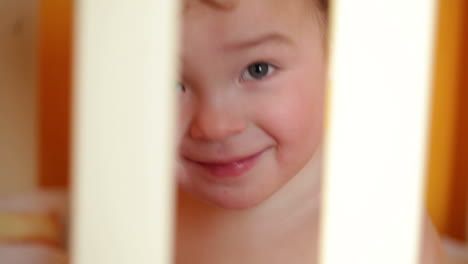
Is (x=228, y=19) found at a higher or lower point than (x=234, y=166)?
higher

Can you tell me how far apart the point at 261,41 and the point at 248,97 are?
55 mm

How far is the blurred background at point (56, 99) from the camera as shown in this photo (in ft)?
3.76

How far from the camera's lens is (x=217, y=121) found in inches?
22.1

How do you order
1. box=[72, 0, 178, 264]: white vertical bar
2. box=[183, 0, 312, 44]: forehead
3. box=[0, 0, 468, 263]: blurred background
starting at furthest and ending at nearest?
1. box=[0, 0, 468, 263]: blurred background
2. box=[183, 0, 312, 44]: forehead
3. box=[72, 0, 178, 264]: white vertical bar

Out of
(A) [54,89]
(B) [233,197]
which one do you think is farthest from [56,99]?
(B) [233,197]

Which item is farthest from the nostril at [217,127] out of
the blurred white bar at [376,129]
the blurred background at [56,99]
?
the blurred background at [56,99]

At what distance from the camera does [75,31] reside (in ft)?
1.16

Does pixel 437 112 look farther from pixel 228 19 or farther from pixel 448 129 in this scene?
pixel 228 19

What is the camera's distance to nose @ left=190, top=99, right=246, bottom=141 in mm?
561

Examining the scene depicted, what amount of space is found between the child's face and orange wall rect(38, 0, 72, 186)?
0.68m

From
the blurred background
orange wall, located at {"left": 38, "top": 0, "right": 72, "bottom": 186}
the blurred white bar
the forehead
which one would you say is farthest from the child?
orange wall, located at {"left": 38, "top": 0, "right": 72, "bottom": 186}

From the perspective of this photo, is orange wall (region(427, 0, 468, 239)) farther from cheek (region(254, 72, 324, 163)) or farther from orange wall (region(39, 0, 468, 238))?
cheek (region(254, 72, 324, 163))

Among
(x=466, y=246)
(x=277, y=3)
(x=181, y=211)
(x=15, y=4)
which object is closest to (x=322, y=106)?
(x=277, y=3)

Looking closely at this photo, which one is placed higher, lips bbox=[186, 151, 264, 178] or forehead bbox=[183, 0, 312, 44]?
forehead bbox=[183, 0, 312, 44]
